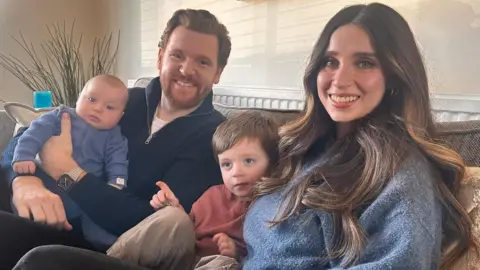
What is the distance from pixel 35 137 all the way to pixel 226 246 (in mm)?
604

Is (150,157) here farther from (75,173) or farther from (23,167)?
(23,167)

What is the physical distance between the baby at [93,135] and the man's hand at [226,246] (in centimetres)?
33

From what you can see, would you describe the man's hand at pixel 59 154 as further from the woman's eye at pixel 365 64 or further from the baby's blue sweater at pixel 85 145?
the woman's eye at pixel 365 64

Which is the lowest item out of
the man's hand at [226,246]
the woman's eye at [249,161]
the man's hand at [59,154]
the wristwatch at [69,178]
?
the man's hand at [226,246]

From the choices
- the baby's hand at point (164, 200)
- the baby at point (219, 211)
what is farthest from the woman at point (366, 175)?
the baby's hand at point (164, 200)

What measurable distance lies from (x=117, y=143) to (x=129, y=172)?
3.4 inches

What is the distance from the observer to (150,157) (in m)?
1.36

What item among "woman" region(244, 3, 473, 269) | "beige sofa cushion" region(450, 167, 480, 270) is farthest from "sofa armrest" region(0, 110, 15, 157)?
"beige sofa cushion" region(450, 167, 480, 270)

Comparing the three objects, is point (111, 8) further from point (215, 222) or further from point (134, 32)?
point (215, 222)

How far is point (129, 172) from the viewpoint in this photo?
1364mm

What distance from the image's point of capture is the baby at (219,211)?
112cm

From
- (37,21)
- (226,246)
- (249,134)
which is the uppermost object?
(37,21)

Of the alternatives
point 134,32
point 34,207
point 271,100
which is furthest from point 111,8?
point 34,207

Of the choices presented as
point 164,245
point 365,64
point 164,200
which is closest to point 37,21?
point 164,200
